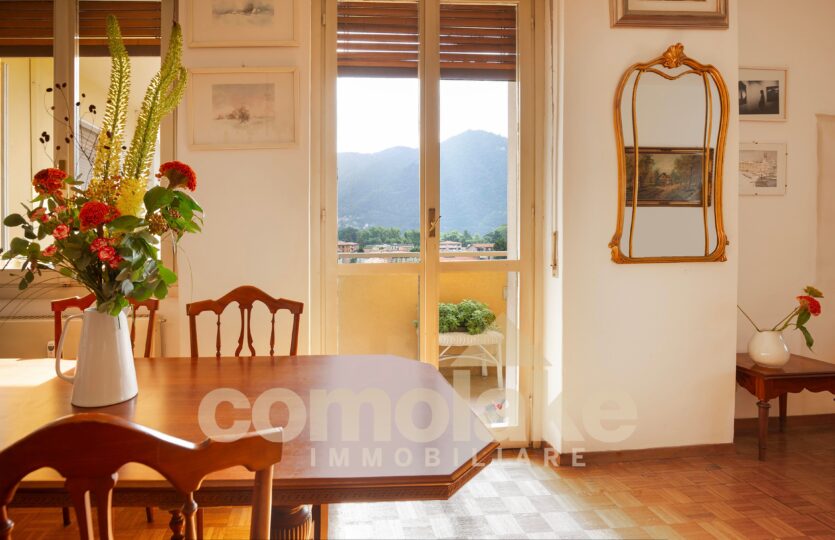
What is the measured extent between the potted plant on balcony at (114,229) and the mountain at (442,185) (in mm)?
1778

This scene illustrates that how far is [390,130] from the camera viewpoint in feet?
11.1

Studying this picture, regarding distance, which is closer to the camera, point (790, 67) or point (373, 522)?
point (373, 522)

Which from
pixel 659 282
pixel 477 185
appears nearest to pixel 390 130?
pixel 477 185

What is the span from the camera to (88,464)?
0.79m

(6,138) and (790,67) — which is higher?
(790,67)

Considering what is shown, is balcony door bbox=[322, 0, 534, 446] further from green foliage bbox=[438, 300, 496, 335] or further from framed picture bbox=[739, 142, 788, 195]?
framed picture bbox=[739, 142, 788, 195]

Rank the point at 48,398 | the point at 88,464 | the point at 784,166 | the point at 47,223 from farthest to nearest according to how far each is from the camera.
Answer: the point at 784,166 → the point at 48,398 → the point at 47,223 → the point at 88,464

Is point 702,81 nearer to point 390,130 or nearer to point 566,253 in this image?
point 566,253

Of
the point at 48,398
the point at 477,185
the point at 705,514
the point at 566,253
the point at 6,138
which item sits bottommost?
the point at 705,514

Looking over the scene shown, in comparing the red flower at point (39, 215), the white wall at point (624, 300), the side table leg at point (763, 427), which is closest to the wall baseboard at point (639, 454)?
the white wall at point (624, 300)

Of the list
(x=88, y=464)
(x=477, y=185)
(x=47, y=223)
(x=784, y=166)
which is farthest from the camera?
(x=784, y=166)

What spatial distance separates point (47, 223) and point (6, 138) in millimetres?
2368

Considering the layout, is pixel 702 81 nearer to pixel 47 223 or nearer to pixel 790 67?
pixel 790 67

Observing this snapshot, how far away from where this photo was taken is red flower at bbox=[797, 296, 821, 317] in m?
3.19
